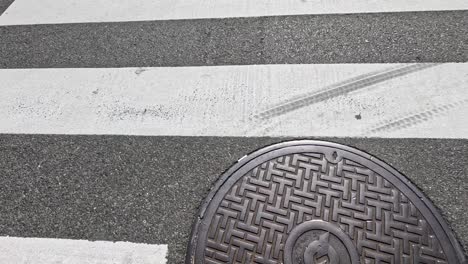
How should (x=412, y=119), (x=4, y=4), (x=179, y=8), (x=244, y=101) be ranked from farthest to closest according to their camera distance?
(x=4, y=4) < (x=179, y=8) < (x=244, y=101) < (x=412, y=119)

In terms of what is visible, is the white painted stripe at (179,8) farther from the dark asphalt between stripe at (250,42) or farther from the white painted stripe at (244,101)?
the white painted stripe at (244,101)

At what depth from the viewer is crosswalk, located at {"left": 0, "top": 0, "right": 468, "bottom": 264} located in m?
2.21

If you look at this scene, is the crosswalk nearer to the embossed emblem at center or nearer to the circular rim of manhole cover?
the circular rim of manhole cover

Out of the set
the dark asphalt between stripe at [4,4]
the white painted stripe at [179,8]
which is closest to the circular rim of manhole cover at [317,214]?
the white painted stripe at [179,8]

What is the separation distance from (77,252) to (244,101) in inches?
55.3

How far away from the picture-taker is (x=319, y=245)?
1989mm

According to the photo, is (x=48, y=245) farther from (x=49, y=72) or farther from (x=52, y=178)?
(x=49, y=72)

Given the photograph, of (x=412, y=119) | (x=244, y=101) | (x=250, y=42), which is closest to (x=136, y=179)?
(x=244, y=101)

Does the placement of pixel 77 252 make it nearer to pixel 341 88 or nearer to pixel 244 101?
pixel 244 101

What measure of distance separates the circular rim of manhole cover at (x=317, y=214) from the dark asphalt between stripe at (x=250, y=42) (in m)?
0.93

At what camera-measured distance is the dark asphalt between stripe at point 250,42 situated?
295 centimetres

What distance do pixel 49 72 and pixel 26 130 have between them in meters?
0.59

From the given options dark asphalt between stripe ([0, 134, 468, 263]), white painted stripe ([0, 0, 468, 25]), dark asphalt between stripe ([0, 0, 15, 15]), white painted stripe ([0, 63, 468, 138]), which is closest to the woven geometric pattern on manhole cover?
dark asphalt between stripe ([0, 134, 468, 263])

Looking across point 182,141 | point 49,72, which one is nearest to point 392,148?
point 182,141
